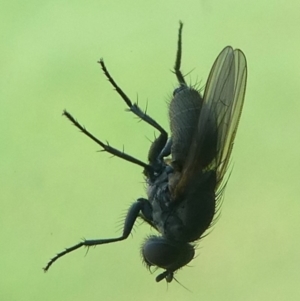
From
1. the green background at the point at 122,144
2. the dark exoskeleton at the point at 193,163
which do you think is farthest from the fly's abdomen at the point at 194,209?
the green background at the point at 122,144

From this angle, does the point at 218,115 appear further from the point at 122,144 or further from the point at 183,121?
the point at 122,144

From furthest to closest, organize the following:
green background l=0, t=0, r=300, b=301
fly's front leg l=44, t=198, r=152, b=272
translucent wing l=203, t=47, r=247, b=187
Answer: green background l=0, t=0, r=300, b=301 < fly's front leg l=44, t=198, r=152, b=272 < translucent wing l=203, t=47, r=247, b=187

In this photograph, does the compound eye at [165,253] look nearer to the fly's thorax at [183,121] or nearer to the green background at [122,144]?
the fly's thorax at [183,121]

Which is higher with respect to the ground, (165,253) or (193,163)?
(193,163)

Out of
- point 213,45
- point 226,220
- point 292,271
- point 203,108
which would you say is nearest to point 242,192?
point 226,220

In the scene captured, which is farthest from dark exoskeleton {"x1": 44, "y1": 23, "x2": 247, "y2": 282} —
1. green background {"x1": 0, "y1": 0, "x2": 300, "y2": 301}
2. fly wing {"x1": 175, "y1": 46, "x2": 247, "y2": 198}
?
green background {"x1": 0, "y1": 0, "x2": 300, "y2": 301}

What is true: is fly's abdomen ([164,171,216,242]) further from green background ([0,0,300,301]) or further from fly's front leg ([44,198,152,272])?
green background ([0,0,300,301])

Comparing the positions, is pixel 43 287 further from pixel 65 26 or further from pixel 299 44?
pixel 299 44

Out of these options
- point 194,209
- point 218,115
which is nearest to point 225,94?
point 218,115

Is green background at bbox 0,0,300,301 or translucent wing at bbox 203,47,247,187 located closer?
translucent wing at bbox 203,47,247,187
